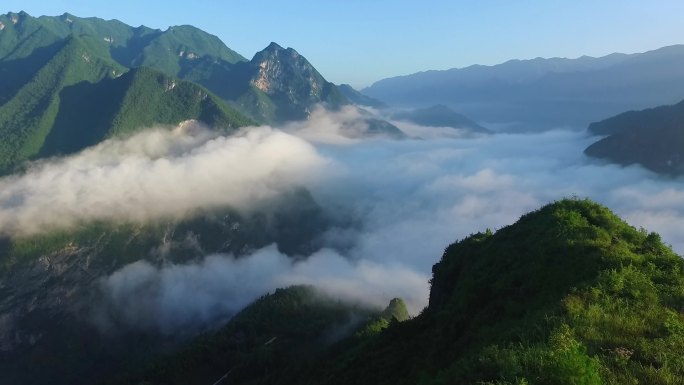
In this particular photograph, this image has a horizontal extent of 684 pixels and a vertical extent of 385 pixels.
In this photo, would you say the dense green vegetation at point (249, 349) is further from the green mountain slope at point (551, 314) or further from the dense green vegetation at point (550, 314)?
the dense green vegetation at point (550, 314)

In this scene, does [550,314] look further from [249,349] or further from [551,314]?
[249,349]

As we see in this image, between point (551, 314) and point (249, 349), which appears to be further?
point (249, 349)

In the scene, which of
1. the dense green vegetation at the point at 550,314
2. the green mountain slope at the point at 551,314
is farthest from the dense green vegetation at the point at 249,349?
the dense green vegetation at the point at 550,314

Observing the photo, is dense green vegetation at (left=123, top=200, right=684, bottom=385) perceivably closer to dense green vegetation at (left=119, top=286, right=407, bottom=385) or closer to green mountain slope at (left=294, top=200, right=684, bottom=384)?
green mountain slope at (left=294, top=200, right=684, bottom=384)

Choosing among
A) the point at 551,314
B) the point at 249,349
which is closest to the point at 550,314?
the point at 551,314

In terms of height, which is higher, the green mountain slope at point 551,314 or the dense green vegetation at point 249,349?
the green mountain slope at point 551,314

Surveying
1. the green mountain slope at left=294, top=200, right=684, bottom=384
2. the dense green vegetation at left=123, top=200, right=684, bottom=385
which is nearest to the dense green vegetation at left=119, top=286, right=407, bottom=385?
the green mountain slope at left=294, top=200, right=684, bottom=384

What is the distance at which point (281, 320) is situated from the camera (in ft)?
652

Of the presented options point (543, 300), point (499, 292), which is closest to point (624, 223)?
point (499, 292)

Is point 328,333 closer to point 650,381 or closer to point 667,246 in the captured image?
point 667,246

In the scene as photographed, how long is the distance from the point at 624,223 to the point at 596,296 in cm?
1732

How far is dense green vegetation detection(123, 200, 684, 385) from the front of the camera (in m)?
17.9

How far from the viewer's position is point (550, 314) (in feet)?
74.7

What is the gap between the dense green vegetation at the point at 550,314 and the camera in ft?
58.7
